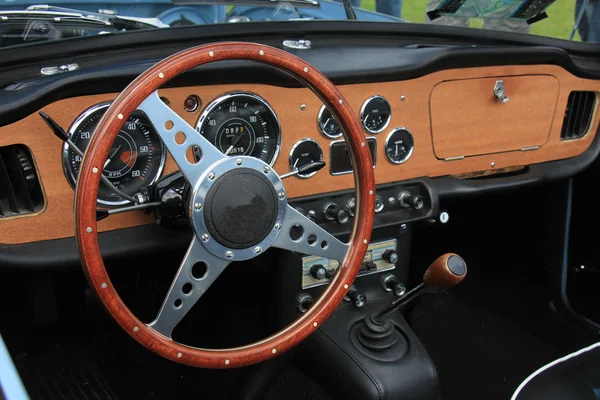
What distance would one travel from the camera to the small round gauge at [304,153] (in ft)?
5.93

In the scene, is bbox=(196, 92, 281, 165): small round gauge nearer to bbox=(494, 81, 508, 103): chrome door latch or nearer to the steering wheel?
the steering wheel

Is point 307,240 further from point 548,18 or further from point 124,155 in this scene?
point 548,18

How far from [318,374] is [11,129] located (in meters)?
1.14

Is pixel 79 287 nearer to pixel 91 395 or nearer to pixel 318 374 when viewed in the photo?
pixel 91 395

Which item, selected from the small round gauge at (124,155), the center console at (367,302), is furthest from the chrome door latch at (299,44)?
the small round gauge at (124,155)

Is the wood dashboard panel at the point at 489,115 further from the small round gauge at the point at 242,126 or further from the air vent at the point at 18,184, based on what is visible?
the air vent at the point at 18,184

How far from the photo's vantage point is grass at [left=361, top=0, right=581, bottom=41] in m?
2.34

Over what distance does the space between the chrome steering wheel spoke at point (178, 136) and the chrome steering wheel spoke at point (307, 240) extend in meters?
0.24

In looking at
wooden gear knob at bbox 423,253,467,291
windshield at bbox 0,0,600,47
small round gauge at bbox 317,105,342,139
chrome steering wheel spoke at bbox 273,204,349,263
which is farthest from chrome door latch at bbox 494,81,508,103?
chrome steering wheel spoke at bbox 273,204,349,263

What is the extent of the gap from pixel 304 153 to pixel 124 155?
53 centimetres

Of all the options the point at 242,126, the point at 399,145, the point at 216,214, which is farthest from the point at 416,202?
the point at 216,214

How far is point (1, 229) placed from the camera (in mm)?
1486

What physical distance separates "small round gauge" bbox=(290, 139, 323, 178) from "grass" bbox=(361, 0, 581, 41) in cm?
71

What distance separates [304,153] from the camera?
183 centimetres
